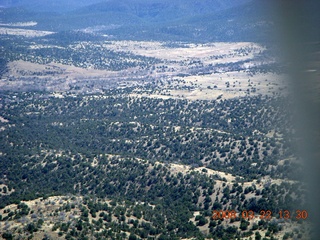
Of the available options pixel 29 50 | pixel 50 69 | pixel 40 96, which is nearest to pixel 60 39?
pixel 29 50

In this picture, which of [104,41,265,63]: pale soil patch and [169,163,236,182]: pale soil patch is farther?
[104,41,265,63]: pale soil patch

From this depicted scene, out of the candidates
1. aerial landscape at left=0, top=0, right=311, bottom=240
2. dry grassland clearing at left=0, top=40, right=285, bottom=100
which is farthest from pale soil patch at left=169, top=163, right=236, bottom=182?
dry grassland clearing at left=0, top=40, right=285, bottom=100

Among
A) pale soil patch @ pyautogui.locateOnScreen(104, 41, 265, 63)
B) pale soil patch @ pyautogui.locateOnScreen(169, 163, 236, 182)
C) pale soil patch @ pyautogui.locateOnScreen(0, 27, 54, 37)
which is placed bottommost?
pale soil patch @ pyautogui.locateOnScreen(169, 163, 236, 182)

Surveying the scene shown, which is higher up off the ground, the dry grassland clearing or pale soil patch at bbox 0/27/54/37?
pale soil patch at bbox 0/27/54/37

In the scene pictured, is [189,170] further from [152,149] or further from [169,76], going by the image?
[169,76]

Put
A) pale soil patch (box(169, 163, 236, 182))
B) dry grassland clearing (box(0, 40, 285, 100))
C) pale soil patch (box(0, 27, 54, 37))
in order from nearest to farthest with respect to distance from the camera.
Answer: pale soil patch (box(169, 163, 236, 182))
dry grassland clearing (box(0, 40, 285, 100))
pale soil patch (box(0, 27, 54, 37))

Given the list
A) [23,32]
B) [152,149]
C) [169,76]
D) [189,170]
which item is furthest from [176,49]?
[189,170]

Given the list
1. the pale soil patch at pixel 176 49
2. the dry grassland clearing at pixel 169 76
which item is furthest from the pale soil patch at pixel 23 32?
the dry grassland clearing at pixel 169 76

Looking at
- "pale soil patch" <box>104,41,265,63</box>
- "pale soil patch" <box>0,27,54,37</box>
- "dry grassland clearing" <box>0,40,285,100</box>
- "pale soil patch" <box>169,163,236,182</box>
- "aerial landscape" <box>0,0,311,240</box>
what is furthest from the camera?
"pale soil patch" <box>0,27,54,37</box>

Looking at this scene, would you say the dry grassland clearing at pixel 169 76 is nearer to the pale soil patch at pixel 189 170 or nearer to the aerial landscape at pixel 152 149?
the aerial landscape at pixel 152 149

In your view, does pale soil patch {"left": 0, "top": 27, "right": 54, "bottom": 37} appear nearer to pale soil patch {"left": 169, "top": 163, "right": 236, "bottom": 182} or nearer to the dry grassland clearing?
the dry grassland clearing
